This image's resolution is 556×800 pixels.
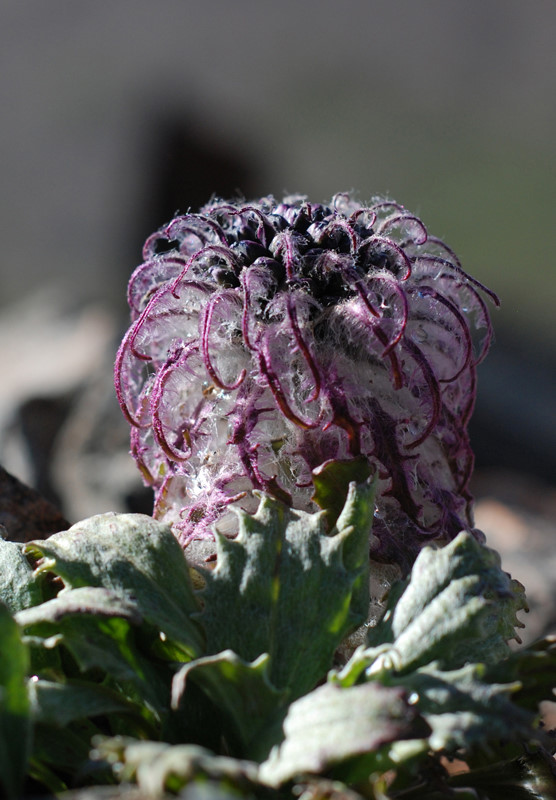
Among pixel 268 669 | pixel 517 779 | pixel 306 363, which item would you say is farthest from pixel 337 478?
pixel 517 779

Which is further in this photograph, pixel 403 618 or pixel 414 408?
pixel 414 408

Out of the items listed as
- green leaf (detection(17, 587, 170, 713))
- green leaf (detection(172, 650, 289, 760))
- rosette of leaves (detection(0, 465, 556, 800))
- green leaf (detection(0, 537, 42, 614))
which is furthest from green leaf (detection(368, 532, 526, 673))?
green leaf (detection(0, 537, 42, 614))

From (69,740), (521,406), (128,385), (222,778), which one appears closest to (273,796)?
(222,778)

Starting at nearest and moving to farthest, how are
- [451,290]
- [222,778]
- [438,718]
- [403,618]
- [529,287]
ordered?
[222,778]
[438,718]
[403,618]
[451,290]
[529,287]

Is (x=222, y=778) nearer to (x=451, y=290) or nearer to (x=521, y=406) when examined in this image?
(x=451, y=290)

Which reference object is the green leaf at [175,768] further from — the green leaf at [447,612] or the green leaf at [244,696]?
the green leaf at [447,612]

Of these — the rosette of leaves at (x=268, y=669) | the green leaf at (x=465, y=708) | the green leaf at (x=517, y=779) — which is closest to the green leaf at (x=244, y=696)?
the rosette of leaves at (x=268, y=669)

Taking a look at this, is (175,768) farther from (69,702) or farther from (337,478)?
(337,478)
